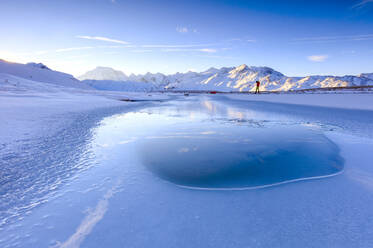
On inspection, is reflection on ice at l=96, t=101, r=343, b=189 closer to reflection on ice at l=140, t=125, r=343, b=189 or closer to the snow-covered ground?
reflection on ice at l=140, t=125, r=343, b=189

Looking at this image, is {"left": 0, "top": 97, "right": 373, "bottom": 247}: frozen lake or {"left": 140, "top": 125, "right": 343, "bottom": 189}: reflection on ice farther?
{"left": 140, "top": 125, "right": 343, "bottom": 189}: reflection on ice

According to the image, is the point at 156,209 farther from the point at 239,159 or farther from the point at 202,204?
the point at 239,159

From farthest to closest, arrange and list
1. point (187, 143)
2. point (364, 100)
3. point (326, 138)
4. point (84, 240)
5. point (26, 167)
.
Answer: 1. point (364, 100)
2. point (326, 138)
3. point (187, 143)
4. point (26, 167)
5. point (84, 240)

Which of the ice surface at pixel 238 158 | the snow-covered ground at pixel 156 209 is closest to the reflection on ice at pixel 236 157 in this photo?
the ice surface at pixel 238 158

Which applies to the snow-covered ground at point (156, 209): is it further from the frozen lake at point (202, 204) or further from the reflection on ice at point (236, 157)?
the reflection on ice at point (236, 157)

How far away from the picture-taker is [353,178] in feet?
11.2

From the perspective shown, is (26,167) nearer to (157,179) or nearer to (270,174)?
(157,179)

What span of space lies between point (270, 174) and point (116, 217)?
3.07 metres

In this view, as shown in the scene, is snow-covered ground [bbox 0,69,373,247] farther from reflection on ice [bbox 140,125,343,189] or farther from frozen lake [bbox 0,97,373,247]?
reflection on ice [bbox 140,125,343,189]

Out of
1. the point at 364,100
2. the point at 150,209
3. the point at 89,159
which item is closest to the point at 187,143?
the point at 89,159

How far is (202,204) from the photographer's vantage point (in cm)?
269

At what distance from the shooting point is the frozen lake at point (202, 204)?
2008mm

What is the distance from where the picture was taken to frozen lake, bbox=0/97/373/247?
79.0 inches

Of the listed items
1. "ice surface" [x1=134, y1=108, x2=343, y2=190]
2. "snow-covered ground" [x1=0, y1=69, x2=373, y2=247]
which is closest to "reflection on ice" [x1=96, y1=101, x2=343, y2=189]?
"ice surface" [x1=134, y1=108, x2=343, y2=190]
